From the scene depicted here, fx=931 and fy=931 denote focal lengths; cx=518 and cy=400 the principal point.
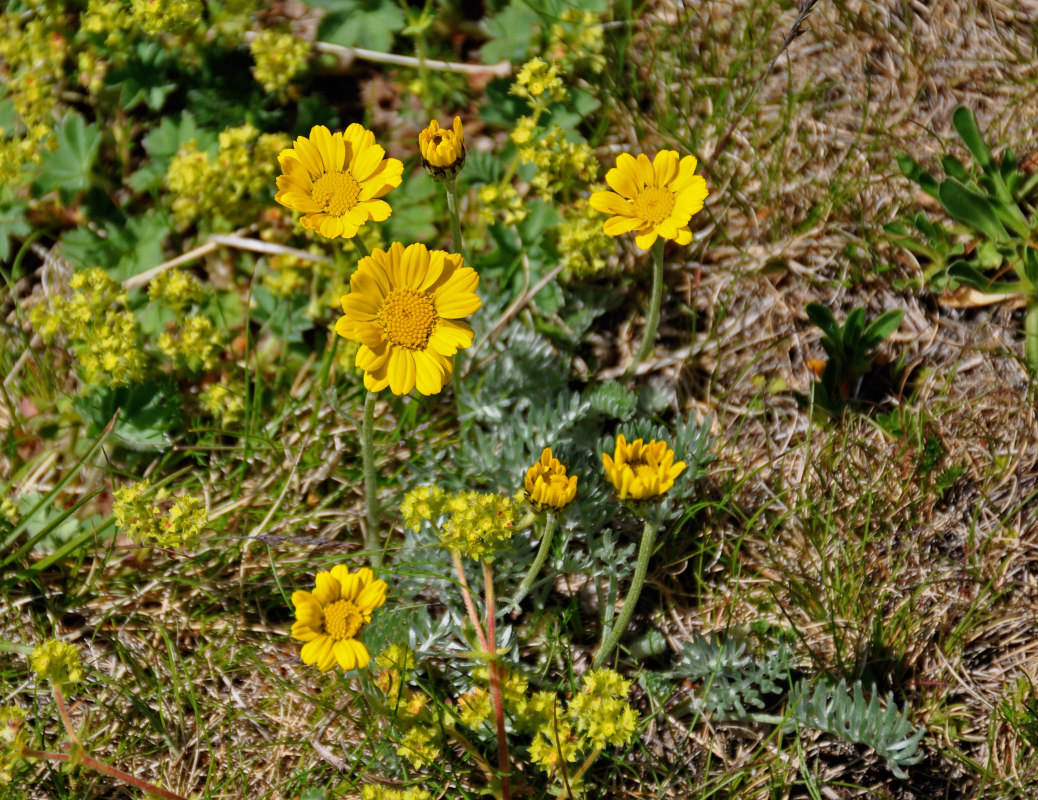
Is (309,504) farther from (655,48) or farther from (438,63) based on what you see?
(655,48)

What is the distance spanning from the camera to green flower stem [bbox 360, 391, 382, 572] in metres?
2.37

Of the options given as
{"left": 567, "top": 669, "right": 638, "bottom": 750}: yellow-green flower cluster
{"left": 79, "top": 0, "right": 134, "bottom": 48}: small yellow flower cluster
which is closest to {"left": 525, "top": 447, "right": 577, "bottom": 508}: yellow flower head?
{"left": 567, "top": 669, "right": 638, "bottom": 750}: yellow-green flower cluster

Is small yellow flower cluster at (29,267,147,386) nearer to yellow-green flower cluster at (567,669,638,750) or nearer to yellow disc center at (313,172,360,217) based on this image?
yellow disc center at (313,172,360,217)

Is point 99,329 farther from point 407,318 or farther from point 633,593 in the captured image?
point 633,593

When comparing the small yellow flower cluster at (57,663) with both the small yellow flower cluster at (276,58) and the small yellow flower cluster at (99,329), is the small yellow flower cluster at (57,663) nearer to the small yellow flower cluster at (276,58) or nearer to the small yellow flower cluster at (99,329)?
the small yellow flower cluster at (99,329)

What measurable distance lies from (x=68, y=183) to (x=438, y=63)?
1.50m

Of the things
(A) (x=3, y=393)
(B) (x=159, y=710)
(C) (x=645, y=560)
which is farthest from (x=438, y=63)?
(B) (x=159, y=710)

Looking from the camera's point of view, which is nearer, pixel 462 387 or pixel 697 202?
pixel 697 202

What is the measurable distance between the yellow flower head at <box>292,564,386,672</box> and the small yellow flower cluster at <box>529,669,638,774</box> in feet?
1.88

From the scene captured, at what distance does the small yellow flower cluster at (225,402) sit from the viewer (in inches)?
123

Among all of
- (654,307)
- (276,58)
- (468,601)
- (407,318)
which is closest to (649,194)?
(654,307)

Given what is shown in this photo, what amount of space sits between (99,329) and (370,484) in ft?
3.70

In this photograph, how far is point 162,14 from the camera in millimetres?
3164

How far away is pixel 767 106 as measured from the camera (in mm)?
3639
